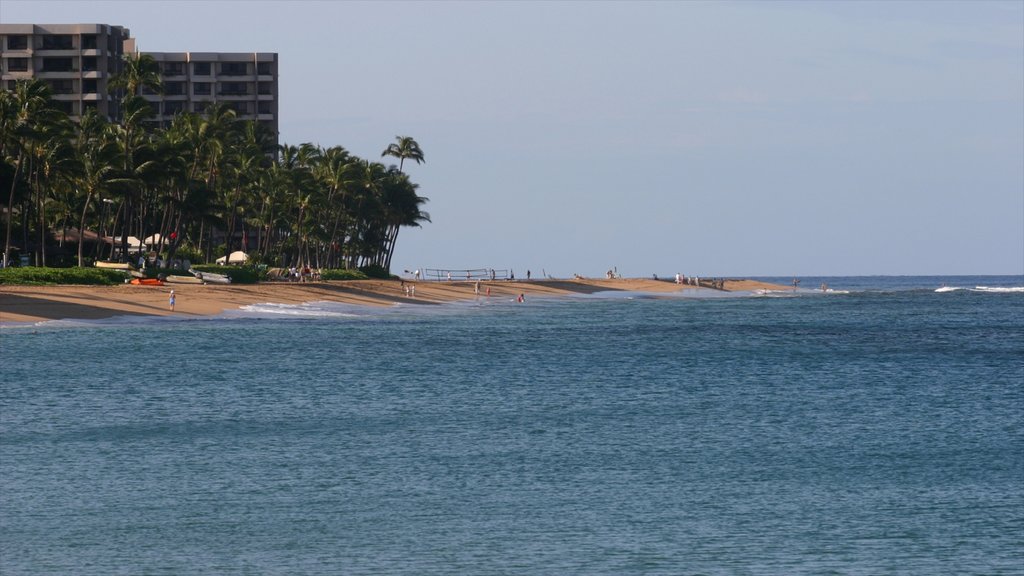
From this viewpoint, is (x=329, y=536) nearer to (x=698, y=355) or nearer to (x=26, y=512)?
(x=26, y=512)

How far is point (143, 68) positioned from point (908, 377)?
9400cm

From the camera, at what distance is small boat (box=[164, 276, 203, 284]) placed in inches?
3666

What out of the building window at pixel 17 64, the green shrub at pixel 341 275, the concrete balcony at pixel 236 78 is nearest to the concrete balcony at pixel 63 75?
the building window at pixel 17 64

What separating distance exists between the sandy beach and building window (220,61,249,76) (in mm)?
55491

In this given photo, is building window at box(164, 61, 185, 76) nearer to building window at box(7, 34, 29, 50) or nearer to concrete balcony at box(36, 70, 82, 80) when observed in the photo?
concrete balcony at box(36, 70, 82, 80)

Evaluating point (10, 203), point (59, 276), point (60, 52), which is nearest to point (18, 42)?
point (60, 52)

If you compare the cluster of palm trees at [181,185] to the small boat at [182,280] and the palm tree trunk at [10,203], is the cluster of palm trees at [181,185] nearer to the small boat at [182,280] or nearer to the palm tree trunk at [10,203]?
the palm tree trunk at [10,203]

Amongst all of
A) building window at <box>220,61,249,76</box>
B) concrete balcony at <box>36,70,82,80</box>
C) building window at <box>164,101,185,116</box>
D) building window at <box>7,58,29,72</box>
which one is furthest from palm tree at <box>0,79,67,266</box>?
building window at <box>220,61,249,76</box>

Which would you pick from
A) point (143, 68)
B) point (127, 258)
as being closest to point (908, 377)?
point (127, 258)

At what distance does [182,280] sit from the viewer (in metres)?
93.8

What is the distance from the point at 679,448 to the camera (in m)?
30.5

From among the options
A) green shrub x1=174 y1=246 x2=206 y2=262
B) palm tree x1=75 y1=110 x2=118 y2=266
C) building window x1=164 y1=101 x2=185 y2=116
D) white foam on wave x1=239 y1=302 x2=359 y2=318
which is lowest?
white foam on wave x1=239 y1=302 x2=359 y2=318

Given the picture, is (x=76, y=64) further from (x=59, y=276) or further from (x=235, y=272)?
(x=59, y=276)

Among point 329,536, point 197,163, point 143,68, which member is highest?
point 143,68
